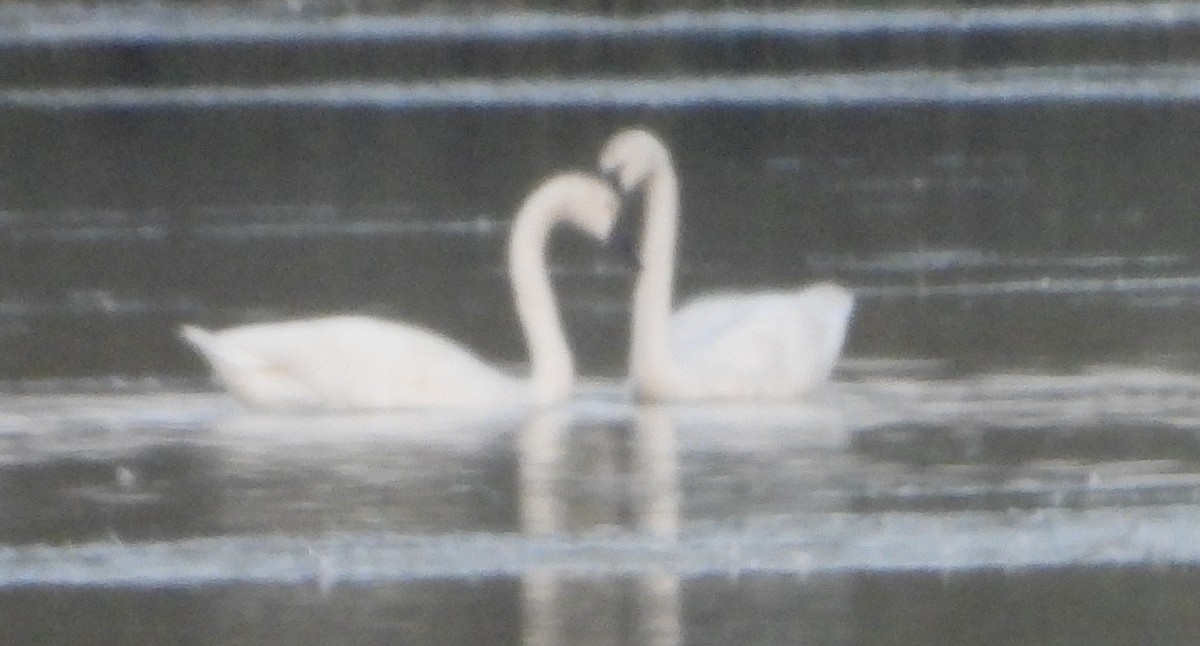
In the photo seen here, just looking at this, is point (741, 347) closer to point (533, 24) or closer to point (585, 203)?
point (585, 203)

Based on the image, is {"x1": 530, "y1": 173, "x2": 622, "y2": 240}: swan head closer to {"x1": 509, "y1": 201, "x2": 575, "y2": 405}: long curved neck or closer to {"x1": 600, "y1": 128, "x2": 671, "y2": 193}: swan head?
{"x1": 509, "y1": 201, "x2": 575, "y2": 405}: long curved neck

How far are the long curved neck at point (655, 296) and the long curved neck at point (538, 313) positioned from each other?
0.26 metres

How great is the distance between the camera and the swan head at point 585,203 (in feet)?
45.7

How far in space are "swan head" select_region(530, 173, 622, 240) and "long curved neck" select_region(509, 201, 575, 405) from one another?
53 mm

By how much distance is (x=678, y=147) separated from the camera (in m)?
28.1

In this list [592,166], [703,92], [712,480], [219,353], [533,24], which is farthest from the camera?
[533,24]

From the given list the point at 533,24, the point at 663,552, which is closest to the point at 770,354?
the point at 663,552

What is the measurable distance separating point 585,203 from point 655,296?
461 millimetres

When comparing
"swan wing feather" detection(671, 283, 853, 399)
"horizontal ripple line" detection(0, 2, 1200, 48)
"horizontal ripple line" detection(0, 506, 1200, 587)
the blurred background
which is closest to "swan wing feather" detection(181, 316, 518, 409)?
"swan wing feather" detection(671, 283, 853, 399)

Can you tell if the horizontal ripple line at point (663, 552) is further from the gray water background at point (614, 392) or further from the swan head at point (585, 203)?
the swan head at point (585, 203)

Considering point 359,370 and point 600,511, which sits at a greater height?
point 359,370

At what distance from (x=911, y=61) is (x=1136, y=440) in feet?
87.9

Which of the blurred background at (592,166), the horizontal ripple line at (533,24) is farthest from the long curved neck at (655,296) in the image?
the horizontal ripple line at (533,24)

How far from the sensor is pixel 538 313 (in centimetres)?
1373
